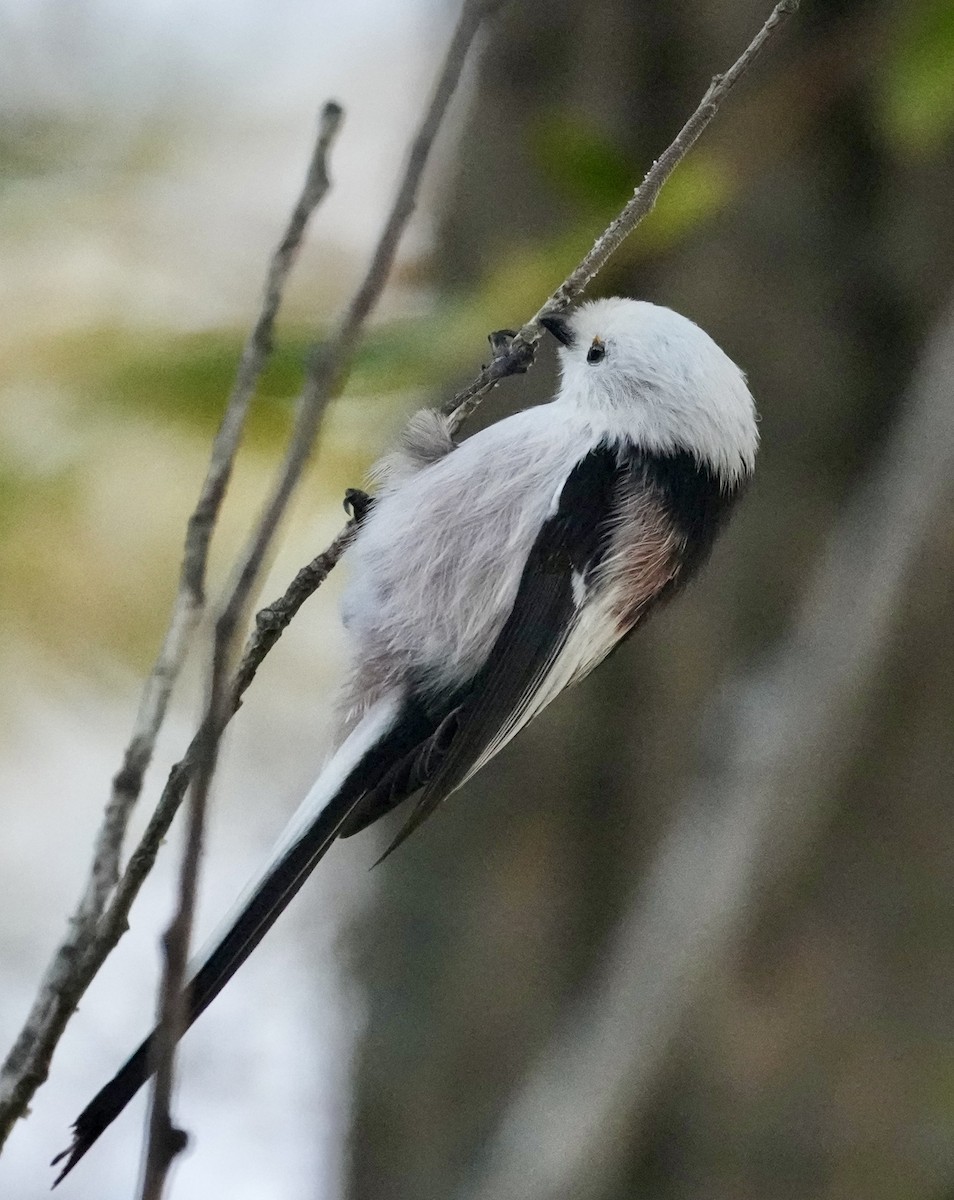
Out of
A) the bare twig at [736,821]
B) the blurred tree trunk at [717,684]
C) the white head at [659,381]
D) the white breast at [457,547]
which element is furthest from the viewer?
the blurred tree trunk at [717,684]

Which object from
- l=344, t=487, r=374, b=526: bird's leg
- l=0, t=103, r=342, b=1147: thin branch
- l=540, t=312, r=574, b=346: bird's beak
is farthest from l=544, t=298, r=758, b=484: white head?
l=0, t=103, r=342, b=1147: thin branch

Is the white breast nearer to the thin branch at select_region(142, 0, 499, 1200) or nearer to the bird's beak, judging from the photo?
the bird's beak

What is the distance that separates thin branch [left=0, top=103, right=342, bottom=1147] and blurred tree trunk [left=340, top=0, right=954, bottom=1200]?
1407mm

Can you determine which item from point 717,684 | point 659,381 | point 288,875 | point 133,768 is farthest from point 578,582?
point 717,684

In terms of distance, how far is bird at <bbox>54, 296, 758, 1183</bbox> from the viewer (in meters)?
1.26

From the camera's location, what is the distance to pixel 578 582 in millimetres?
1344

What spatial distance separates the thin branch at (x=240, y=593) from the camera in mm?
592

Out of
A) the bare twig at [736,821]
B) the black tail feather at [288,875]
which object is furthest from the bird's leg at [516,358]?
the bare twig at [736,821]

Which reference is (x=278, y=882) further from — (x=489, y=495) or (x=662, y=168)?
(x=662, y=168)

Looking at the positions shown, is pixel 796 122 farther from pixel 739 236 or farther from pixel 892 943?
pixel 892 943

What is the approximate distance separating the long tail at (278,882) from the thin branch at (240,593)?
0.52 ft

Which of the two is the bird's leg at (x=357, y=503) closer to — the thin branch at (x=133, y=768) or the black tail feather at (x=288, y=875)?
the black tail feather at (x=288, y=875)

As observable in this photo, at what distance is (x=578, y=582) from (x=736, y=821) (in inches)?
18.7

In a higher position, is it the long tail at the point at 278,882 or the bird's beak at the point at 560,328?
the bird's beak at the point at 560,328
